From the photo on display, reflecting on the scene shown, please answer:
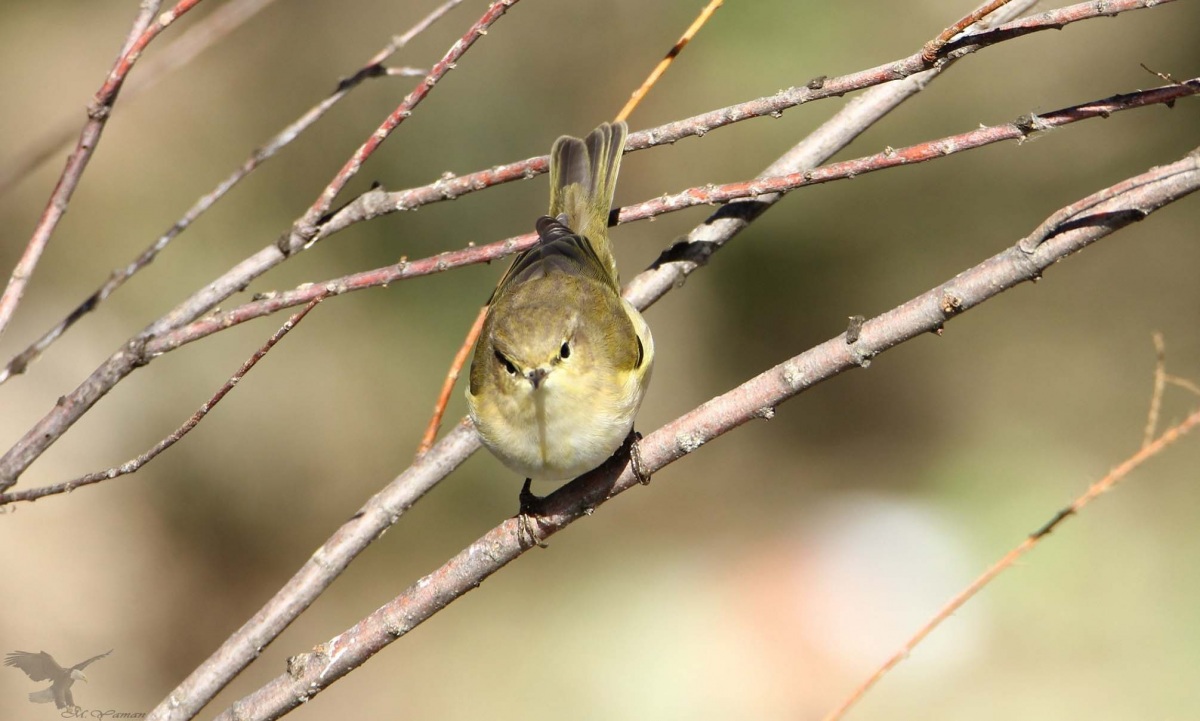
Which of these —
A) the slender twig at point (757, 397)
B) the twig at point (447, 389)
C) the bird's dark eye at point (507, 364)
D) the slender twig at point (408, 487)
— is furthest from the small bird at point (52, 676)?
the bird's dark eye at point (507, 364)

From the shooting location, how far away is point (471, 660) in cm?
643

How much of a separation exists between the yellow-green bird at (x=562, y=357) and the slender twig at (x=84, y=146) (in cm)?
117

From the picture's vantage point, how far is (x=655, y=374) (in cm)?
679

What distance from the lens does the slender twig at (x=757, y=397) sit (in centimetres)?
197

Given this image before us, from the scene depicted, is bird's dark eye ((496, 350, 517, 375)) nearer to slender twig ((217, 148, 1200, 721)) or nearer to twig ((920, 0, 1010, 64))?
slender twig ((217, 148, 1200, 721))

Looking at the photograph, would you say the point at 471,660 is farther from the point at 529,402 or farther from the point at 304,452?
the point at 529,402

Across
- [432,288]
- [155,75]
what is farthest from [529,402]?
[432,288]

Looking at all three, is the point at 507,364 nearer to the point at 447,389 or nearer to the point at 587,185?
the point at 447,389

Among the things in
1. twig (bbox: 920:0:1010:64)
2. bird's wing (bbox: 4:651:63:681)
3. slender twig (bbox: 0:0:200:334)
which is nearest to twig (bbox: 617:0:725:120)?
twig (bbox: 920:0:1010:64)

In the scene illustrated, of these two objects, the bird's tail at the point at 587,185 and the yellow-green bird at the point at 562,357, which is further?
the bird's tail at the point at 587,185

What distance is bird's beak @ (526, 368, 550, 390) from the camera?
3027 mm

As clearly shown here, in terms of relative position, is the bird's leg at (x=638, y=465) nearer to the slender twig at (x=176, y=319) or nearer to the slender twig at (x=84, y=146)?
the slender twig at (x=176, y=319)

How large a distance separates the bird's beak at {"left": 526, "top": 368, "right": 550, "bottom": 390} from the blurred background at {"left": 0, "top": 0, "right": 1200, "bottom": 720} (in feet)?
10.3

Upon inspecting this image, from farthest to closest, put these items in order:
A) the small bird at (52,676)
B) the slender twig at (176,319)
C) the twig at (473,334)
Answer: the small bird at (52,676) → the twig at (473,334) → the slender twig at (176,319)
